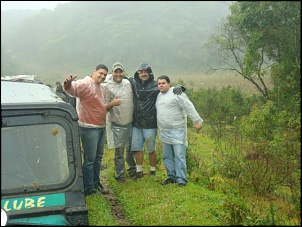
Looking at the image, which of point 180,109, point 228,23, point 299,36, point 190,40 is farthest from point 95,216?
point 228,23

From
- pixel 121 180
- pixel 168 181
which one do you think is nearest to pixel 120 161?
pixel 121 180

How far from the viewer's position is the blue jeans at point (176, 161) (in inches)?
227

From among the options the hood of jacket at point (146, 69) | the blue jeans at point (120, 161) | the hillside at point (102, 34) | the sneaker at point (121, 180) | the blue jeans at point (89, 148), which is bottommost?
the sneaker at point (121, 180)

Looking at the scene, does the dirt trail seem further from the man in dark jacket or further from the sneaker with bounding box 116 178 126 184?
the man in dark jacket

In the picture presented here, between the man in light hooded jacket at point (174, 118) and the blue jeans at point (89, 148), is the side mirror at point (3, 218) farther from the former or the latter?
the man in light hooded jacket at point (174, 118)

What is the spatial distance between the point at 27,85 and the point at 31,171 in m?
1.29

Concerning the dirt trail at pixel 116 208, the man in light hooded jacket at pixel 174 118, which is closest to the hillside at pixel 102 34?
the man in light hooded jacket at pixel 174 118

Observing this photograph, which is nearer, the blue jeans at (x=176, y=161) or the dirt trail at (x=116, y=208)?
the dirt trail at (x=116, y=208)

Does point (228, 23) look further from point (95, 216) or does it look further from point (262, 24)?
point (95, 216)

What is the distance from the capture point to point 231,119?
15.4m

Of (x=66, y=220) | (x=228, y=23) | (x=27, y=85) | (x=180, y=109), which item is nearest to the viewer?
(x=66, y=220)

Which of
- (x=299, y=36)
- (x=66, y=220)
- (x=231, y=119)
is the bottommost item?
(x=231, y=119)

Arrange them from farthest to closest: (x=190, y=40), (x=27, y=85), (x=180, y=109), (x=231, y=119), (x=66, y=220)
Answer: (x=231, y=119) → (x=190, y=40) → (x=180, y=109) → (x=27, y=85) → (x=66, y=220)

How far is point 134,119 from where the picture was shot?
6.09 m
